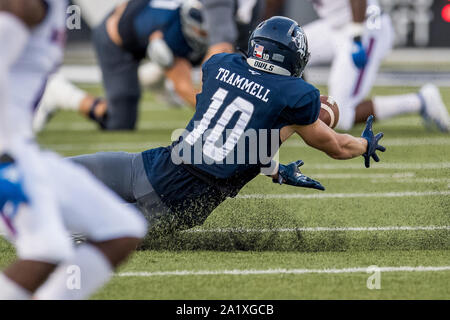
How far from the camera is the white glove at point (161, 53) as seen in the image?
8.32 m

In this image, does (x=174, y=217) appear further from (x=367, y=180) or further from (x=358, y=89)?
(x=358, y=89)

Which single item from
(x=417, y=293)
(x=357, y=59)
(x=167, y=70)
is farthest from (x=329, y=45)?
(x=417, y=293)

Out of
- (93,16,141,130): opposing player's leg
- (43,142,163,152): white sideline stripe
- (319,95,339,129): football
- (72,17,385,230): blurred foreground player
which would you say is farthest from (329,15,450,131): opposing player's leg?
(72,17,385,230): blurred foreground player

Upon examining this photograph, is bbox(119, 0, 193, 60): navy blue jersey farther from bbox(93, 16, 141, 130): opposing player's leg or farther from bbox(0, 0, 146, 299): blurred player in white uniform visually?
bbox(0, 0, 146, 299): blurred player in white uniform

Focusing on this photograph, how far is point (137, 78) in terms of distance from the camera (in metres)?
9.02

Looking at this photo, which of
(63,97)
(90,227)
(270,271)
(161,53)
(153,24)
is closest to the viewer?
(90,227)

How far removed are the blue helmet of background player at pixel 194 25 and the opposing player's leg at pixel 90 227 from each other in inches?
A: 220

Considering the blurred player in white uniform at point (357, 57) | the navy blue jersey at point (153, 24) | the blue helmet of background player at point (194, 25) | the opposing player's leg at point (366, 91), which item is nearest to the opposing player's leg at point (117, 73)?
the navy blue jersey at point (153, 24)

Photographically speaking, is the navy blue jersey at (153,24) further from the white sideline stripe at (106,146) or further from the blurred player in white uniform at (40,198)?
the blurred player in white uniform at (40,198)

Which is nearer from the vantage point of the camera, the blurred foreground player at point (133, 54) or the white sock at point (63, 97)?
the blurred foreground player at point (133, 54)

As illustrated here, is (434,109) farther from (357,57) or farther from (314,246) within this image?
(314,246)

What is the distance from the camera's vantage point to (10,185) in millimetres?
2717

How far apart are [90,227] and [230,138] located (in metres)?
1.36

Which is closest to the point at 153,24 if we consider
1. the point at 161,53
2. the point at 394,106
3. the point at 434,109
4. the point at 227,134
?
the point at 161,53
